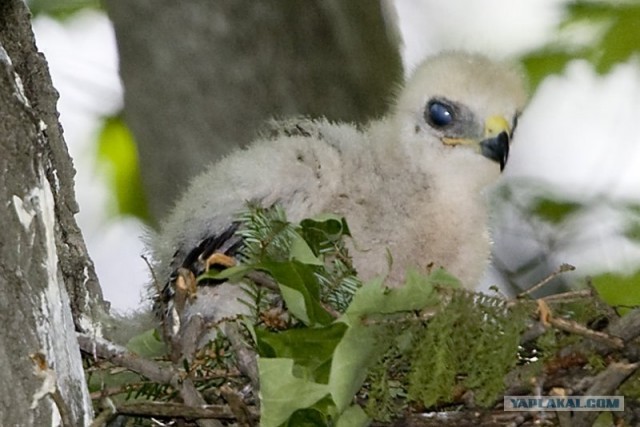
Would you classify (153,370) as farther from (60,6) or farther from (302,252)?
(60,6)

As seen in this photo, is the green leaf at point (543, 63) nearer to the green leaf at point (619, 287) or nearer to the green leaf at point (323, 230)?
the green leaf at point (619, 287)

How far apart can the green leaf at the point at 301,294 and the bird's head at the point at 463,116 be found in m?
0.72

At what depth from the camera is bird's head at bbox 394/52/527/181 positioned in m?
2.98

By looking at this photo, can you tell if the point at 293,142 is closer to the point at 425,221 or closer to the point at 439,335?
the point at 425,221

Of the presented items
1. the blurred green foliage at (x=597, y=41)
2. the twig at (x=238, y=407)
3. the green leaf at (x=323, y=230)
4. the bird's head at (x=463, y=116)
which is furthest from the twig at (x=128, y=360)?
the blurred green foliage at (x=597, y=41)

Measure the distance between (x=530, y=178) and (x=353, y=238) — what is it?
171cm

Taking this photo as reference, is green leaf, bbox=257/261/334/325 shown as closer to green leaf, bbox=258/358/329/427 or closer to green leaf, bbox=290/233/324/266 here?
green leaf, bbox=290/233/324/266

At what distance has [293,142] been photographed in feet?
8.84

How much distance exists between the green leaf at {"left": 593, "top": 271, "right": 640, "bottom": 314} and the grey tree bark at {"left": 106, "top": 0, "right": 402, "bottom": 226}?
32.7 inches

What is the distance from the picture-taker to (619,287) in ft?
11.7

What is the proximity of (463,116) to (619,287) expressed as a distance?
0.89 m

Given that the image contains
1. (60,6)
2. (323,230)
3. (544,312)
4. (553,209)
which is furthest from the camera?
(60,6)

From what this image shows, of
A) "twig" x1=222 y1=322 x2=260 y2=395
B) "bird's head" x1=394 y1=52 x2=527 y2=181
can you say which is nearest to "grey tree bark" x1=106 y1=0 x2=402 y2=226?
"bird's head" x1=394 y1=52 x2=527 y2=181

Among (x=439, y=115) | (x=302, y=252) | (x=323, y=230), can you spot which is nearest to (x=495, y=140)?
A: (x=439, y=115)
